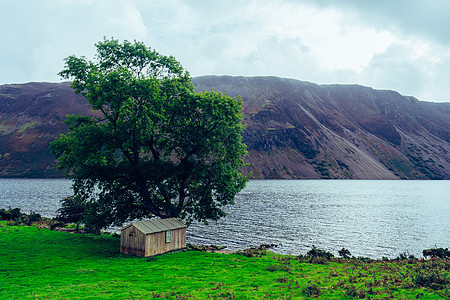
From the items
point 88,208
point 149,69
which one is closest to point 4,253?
point 88,208

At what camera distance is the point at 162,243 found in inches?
1382

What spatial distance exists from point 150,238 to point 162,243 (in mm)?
2013

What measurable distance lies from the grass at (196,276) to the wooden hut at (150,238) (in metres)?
1.06

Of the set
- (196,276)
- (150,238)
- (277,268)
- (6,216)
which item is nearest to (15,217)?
(6,216)

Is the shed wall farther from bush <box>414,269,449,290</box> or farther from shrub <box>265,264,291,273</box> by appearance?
bush <box>414,269,449,290</box>

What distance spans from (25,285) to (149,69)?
2914 cm

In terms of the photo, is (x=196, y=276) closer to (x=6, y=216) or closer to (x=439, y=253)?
(x=439, y=253)

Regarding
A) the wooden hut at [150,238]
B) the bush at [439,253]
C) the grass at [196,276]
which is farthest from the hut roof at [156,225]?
the bush at [439,253]

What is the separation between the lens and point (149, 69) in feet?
141

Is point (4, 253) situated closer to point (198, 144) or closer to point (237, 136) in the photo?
point (198, 144)

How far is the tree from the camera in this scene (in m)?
37.6

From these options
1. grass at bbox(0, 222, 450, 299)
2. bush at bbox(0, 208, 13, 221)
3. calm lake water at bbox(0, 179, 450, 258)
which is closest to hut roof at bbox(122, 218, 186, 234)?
grass at bbox(0, 222, 450, 299)

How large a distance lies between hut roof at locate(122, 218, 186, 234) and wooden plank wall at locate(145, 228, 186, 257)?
18.8 inches

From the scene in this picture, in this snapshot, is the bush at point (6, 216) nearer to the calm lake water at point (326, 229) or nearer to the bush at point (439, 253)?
Result: the calm lake water at point (326, 229)
